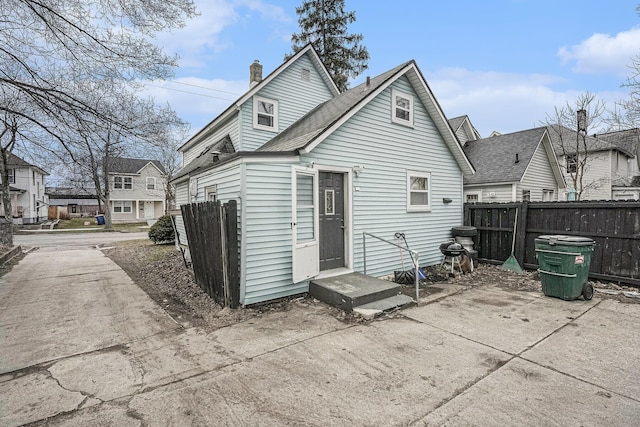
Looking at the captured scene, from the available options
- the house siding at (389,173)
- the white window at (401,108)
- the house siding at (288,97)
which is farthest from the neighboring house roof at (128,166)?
the house siding at (389,173)

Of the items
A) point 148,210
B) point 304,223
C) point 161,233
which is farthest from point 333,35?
point 148,210

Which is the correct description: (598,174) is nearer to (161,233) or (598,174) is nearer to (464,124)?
(464,124)

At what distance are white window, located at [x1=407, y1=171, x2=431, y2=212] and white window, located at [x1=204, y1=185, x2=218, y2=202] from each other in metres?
4.92

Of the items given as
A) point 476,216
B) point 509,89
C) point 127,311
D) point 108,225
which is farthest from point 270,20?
point 108,225

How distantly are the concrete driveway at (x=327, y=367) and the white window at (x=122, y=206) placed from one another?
34897 millimetres

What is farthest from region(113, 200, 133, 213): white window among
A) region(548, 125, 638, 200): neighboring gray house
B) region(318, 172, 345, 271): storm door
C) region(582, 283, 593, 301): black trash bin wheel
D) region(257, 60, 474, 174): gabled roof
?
region(548, 125, 638, 200): neighboring gray house

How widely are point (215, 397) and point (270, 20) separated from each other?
13.0 metres

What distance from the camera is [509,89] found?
18.7m

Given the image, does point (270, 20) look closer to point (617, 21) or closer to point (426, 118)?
point (426, 118)

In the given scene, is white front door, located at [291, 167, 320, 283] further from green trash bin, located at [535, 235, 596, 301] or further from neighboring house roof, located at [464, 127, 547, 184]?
neighboring house roof, located at [464, 127, 547, 184]

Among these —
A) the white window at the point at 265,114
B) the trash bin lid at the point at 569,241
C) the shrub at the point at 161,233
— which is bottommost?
the shrub at the point at 161,233

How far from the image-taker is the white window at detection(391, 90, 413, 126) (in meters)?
7.97

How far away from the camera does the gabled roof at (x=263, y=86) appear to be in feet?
34.3

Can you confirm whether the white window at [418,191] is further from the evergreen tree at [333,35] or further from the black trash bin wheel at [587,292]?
the evergreen tree at [333,35]
